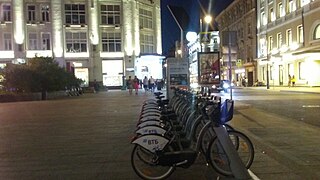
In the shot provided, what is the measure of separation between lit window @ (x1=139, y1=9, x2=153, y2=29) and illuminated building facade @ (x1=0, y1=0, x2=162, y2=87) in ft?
6.42

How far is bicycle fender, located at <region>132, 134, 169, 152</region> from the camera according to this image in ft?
21.0

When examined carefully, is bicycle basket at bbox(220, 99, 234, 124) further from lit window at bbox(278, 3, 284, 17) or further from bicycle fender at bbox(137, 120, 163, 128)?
lit window at bbox(278, 3, 284, 17)

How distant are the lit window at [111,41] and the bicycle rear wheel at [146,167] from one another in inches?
2369

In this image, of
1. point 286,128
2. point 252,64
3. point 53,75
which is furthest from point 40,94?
point 252,64

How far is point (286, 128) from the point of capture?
41.0ft

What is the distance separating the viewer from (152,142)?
6402 mm

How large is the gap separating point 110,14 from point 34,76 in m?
32.1

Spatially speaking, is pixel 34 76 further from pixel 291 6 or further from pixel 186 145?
pixel 291 6

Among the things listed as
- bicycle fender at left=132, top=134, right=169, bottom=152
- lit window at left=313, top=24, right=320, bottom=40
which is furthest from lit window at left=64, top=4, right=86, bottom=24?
bicycle fender at left=132, top=134, right=169, bottom=152

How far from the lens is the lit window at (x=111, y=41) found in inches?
2611

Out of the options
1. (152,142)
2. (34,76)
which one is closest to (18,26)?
(34,76)

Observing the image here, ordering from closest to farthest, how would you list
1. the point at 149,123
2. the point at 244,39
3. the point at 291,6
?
the point at 149,123 → the point at 291,6 → the point at 244,39

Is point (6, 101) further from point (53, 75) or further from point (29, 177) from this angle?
point (29, 177)

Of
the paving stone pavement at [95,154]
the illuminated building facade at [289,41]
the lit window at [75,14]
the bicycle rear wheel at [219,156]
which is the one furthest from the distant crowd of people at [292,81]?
the bicycle rear wheel at [219,156]
